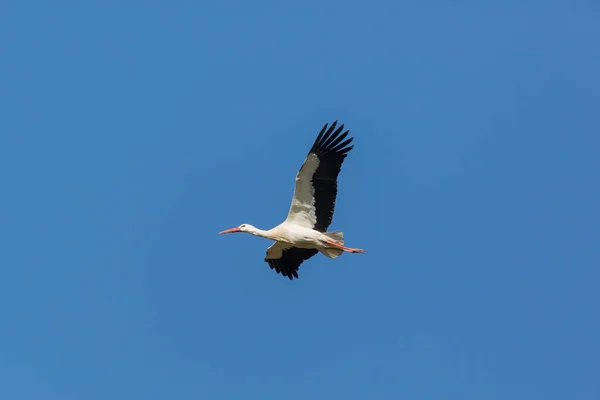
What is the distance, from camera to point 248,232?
2689 cm

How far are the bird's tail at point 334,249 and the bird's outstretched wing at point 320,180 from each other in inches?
9.8

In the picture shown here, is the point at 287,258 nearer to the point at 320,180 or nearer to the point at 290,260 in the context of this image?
the point at 290,260

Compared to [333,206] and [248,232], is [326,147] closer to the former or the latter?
[333,206]

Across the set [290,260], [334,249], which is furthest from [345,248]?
[290,260]

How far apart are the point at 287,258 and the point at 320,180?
111 inches

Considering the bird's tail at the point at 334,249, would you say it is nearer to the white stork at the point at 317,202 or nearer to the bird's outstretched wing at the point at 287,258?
the white stork at the point at 317,202

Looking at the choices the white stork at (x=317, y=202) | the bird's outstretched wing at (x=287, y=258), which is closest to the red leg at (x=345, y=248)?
the white stork at (x=317, y=202)

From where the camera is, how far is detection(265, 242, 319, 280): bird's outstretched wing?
2728cm

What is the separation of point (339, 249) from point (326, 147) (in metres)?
2.18

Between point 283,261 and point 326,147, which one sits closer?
point 326,147

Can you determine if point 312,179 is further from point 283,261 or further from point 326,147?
point 283,261

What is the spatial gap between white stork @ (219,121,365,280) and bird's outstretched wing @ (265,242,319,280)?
0.86m

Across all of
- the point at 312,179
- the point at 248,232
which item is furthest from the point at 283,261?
the point at 312,179

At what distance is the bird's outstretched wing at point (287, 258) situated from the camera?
89.5 feet
